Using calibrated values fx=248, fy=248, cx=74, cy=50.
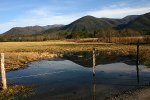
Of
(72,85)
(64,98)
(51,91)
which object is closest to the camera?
(64,98)

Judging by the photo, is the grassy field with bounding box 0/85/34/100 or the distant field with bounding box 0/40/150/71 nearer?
the grassy field with bounding box 0/85/34/100

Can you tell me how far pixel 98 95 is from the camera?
14.8 metres

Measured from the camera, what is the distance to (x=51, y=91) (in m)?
16.4

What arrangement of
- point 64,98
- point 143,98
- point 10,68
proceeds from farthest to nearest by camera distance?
point 10,68 → point 64,98 → point 143,98

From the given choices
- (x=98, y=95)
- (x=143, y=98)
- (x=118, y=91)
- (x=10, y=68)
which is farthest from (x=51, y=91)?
(x=10, y=68)

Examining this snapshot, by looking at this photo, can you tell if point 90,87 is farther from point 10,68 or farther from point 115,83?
point 10,68

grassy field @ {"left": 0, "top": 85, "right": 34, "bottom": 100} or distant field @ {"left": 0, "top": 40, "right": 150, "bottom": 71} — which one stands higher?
grassy field @ {"left": 0, "top": 85, "right": 34, "bottom": 100}

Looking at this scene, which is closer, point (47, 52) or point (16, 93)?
point (16, 93)

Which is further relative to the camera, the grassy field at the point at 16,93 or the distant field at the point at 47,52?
the distant field at the point at 47,52

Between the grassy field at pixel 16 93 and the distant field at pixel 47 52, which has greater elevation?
the grassy field at pixel 16 93

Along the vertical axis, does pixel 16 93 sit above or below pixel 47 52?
above

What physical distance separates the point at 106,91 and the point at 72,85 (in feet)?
10.3

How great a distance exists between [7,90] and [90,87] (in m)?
5.56

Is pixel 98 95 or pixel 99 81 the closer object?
pixel 98 95
